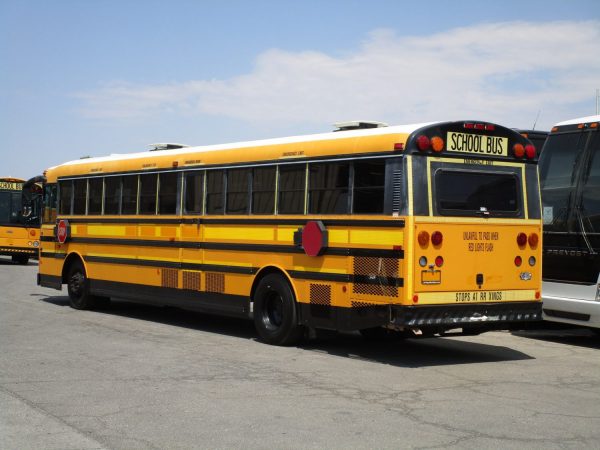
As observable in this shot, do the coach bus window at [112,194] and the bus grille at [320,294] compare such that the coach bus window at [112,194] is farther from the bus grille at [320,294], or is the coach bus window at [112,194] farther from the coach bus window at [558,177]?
the coach bus window at [558,177]

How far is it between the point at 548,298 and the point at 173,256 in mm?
5547

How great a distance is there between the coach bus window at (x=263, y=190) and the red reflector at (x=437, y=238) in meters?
2.57

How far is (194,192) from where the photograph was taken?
1346 centimetres

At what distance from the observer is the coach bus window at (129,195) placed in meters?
14.9

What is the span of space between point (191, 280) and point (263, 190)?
220cm

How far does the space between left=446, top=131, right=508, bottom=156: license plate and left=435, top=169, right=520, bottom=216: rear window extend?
0.84 ft

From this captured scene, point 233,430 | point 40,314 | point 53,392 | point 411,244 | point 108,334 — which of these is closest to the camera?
point 233,430

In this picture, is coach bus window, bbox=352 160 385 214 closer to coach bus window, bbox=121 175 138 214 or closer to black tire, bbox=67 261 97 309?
coach bus window, bbox=121 175 138 214

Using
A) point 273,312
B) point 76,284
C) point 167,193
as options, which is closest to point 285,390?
point 273,312

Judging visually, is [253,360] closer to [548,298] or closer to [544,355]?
[544,355]

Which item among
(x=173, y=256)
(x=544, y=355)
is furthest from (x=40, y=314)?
(x=544, y=355)

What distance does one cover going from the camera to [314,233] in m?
11.1

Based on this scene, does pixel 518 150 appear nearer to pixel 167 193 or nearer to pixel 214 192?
pixel 214 192

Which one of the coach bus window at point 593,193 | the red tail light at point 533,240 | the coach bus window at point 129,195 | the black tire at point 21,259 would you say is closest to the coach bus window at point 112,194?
the coach bus window at point 129,195
